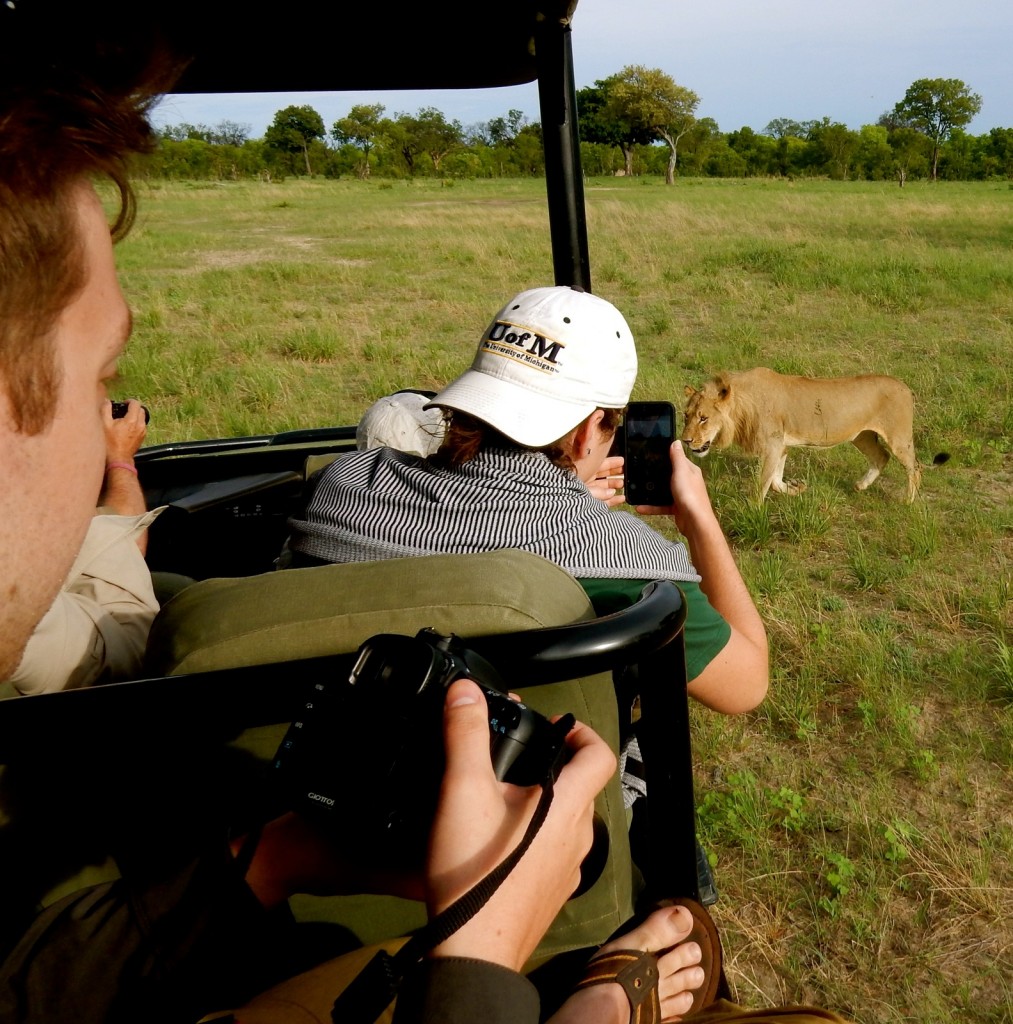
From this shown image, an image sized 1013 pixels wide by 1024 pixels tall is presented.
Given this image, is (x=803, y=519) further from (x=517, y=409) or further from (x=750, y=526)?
(x=517, y=409)

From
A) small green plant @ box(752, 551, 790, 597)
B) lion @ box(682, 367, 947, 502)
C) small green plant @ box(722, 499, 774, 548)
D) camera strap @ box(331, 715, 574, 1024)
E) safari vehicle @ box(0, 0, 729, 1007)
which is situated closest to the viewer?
camera strap @ box(331, 715, 574, 1024)

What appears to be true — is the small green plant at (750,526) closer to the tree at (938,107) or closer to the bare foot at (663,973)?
the bare foot at (663,973)

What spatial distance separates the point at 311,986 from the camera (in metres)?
1.08

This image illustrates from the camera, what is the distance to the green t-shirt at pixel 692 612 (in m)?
1.47

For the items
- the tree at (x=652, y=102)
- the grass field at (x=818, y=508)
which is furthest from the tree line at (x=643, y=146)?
the grass field at (x=818, y=508)

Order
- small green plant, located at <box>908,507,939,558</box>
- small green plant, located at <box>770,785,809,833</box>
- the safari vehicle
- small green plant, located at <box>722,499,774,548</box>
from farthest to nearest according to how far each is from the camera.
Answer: small green plant, located at <box>722,499,774,548</box> < small green plant, located at <box>908,507,939,558</box> < small green plant, located at <box>770,785,809,833</box> < the safari vehicle

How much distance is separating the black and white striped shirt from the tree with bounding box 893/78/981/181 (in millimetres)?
73441

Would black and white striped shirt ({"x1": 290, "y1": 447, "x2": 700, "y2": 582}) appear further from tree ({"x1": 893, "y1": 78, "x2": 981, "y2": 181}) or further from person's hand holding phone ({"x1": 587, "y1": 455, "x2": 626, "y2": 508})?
tree ({"x1": 893, "y1": 78, "x2": 981, "y2": 181})

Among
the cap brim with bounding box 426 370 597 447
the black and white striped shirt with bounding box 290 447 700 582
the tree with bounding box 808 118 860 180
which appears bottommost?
the black and white striped shirt with bounding box 290 447 700 582

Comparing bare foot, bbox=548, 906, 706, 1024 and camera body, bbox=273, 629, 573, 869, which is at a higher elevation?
camera body, bbox=273, 629, 573, 869

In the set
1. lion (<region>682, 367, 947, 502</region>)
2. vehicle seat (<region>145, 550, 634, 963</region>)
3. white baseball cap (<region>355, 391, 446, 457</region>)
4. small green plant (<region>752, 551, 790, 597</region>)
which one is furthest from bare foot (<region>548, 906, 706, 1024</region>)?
lion (<region>682, 367, 947, 502</region>)

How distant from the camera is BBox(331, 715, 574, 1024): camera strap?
0.88 meters

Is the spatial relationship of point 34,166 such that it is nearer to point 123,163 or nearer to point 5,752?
point 123,163

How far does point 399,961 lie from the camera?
88 cm
